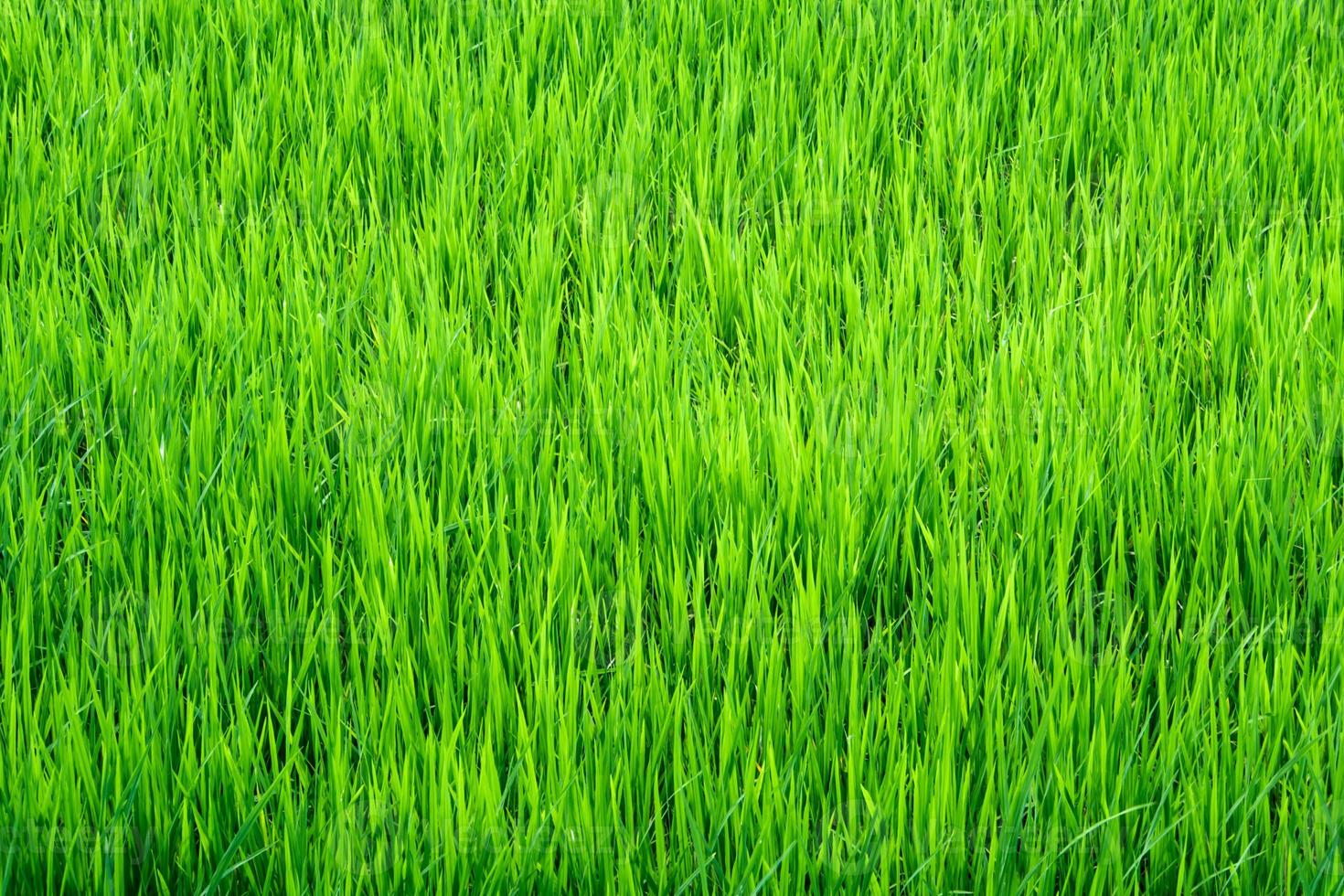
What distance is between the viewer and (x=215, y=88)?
254 centimetres

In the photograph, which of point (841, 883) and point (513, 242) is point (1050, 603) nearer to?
point (841, 883)

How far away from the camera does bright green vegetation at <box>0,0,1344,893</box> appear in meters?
1.21

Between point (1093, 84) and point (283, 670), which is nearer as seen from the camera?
point (283, 670)

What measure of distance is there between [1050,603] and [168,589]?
998 mm

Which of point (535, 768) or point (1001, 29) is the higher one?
point (1001, 29)

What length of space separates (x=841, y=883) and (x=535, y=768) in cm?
32

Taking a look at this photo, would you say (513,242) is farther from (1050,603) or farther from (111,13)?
(111,13)

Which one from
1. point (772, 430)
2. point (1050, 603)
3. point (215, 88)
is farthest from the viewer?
point (215, 88)

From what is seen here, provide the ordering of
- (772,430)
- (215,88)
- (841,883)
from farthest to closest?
(215,88)
(772,430)
(841,883)

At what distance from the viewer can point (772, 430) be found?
1639 mm

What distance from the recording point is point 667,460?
1671 mm

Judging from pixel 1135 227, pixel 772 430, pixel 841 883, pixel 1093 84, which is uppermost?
pixel 1093 84

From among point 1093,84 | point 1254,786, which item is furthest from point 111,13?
point 1254,786

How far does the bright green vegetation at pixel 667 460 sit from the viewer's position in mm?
1212
